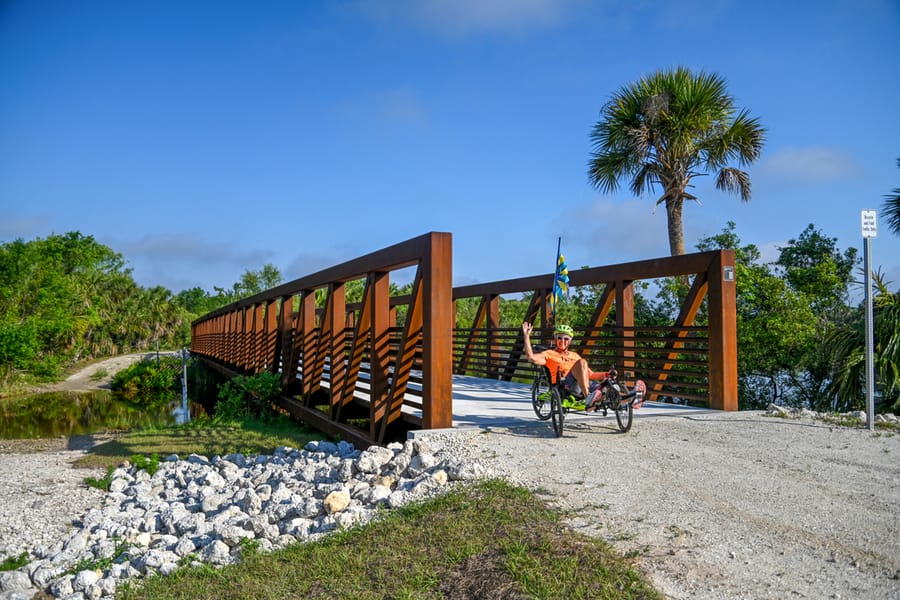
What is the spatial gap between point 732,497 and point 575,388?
8.20ft

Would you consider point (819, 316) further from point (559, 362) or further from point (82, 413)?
point (82, 413)

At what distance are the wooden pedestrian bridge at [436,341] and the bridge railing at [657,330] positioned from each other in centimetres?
2

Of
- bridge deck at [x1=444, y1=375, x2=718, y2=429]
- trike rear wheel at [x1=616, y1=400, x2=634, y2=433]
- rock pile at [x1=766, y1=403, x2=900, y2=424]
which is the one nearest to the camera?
trike rear wheel at [x1=616, y1=400, x2=634, y2=433]

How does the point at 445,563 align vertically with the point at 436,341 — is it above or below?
below

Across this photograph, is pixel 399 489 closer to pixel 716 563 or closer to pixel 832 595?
pixel 716 563

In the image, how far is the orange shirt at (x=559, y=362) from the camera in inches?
290

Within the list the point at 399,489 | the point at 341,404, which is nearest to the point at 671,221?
the point at 341,404

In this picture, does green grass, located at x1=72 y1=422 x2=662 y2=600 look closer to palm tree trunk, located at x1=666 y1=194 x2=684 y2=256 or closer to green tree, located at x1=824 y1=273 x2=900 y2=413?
green tree, located at x1=824 y1=273 x2=900 y2=413

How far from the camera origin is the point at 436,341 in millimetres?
7797

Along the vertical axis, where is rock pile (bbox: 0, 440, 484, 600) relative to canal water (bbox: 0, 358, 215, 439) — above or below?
above

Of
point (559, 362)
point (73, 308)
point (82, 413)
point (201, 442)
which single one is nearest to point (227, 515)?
point (559, 362)

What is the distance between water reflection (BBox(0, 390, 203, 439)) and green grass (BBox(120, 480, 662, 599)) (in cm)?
1419

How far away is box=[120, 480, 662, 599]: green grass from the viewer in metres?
3.81

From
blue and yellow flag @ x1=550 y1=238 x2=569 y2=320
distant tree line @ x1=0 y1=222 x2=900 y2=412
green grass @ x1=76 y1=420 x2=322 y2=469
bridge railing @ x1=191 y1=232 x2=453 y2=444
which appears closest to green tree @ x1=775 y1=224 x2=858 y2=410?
distant tree line @ x1=0 y1=222 x2=900 y2=412
